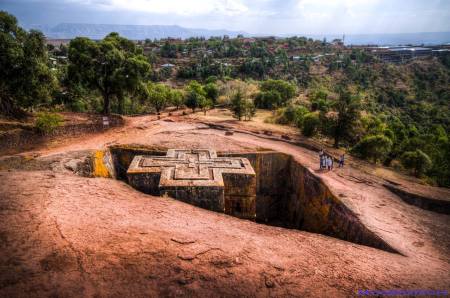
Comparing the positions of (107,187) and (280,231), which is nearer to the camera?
(280,231)

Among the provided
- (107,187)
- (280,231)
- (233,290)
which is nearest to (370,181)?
(280,231)

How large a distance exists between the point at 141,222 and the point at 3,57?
13.8 m

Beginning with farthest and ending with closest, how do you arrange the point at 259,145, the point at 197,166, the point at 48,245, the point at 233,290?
1. the point at 259,145
2. the point at 197,166
3. the point at 48,245
4. the point at 233,290

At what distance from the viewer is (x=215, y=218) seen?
970cm

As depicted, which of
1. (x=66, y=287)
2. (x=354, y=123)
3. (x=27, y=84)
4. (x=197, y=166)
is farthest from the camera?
(x=354, y=123)

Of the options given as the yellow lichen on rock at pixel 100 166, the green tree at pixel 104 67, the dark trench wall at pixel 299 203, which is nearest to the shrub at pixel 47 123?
the yellow lichen on rock at pixel 100 166

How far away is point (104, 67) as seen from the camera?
21.6m

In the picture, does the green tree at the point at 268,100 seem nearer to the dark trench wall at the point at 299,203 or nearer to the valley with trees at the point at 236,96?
the valley with trees at the point at 236,96

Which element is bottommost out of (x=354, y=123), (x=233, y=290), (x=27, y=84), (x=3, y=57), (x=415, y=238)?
(x=415, y=238)

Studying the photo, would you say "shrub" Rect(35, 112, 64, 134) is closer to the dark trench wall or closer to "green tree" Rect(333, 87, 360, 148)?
the dark trench wall

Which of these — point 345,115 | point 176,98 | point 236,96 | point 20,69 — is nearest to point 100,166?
point 20,69

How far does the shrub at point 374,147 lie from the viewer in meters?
18.9

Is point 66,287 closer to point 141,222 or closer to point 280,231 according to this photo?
point 141,222

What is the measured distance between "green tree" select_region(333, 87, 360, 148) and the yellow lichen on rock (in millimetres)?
16615
